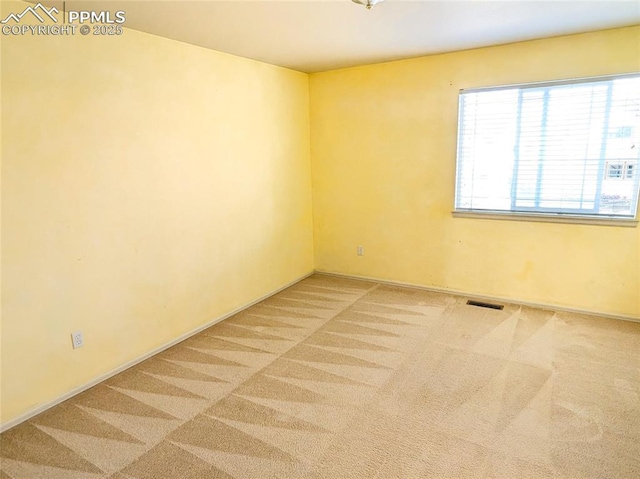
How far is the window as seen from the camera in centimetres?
318

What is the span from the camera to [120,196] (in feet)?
8.79

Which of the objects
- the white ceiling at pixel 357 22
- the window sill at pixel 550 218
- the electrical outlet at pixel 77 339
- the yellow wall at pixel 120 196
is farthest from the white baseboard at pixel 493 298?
the electrical outlet at pixel 77 339

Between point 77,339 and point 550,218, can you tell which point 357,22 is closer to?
point 550,218

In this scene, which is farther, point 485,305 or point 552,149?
point 485,305

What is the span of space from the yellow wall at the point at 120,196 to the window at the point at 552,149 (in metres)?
2.10

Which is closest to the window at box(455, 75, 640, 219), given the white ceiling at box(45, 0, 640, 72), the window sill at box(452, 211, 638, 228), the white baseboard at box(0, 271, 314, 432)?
the window sill at box(452, 211, 638, 228)

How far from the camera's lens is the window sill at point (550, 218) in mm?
3268

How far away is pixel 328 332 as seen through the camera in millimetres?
3338

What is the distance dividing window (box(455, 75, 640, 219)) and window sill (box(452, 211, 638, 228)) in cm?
3

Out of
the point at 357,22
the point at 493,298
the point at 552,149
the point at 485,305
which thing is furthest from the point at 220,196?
the point at 552,149

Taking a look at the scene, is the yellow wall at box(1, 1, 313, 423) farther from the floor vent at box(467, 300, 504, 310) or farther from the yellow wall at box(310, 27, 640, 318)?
the floor vent at box(467, 300, 504, 310)

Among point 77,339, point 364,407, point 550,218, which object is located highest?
point 550,218

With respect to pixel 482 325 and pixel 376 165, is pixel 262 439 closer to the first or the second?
pixel 482 325

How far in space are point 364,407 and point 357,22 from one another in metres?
2.56
